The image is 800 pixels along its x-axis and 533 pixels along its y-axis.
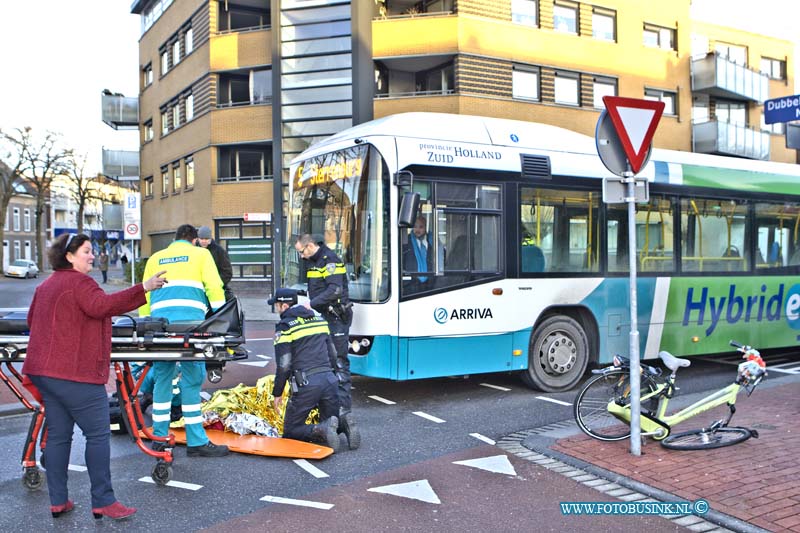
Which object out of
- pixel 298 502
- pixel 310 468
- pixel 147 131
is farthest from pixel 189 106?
pixel 298 502

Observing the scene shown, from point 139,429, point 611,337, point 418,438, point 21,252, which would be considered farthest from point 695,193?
point 21,252

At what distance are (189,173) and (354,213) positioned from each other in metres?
23.2

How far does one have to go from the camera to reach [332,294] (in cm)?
703

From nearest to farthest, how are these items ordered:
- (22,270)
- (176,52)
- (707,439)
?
(707,439)
(176,52)
(22,270)

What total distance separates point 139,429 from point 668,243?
688 cm

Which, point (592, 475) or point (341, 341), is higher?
point (341, 341)

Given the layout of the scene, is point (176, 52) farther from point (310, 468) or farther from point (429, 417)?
point (310, 468)

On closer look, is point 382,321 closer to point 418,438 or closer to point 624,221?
point 418,438

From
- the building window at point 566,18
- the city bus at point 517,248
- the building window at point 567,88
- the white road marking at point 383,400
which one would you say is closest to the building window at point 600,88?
the building window at point 567,88

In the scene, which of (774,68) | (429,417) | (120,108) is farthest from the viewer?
(120,108)

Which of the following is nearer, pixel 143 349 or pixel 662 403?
pixel 143 349

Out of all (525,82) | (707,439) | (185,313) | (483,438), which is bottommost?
(483,438)

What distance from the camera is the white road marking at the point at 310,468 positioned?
532cm

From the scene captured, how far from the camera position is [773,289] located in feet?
33.2
